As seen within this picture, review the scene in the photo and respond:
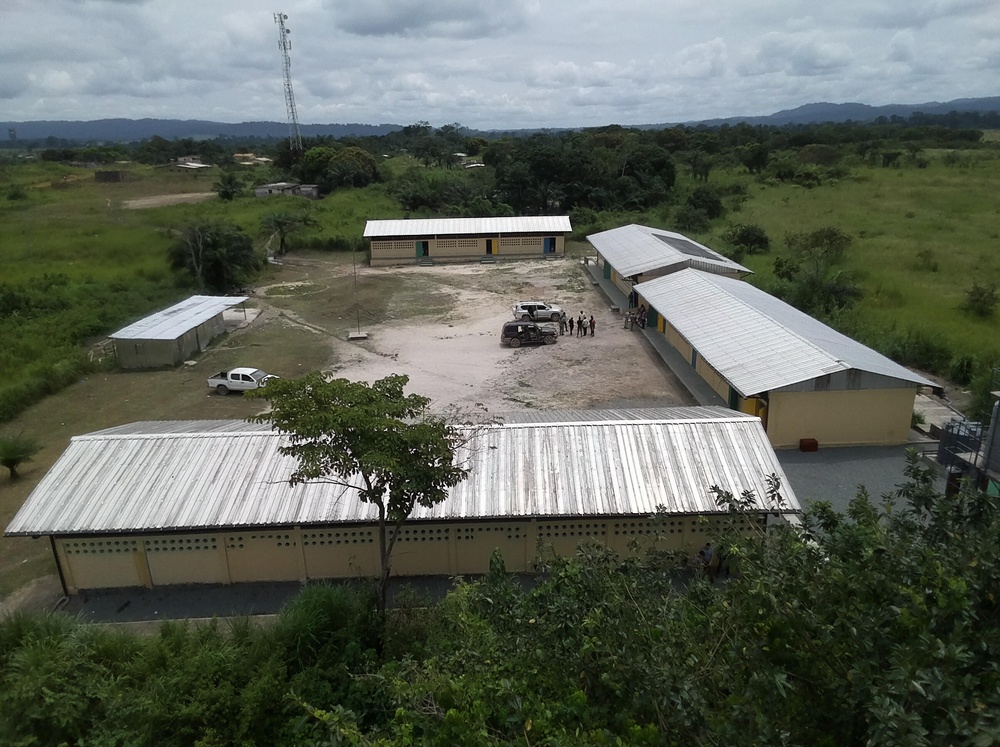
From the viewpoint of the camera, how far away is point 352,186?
76.5 meters

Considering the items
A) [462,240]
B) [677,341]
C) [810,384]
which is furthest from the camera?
[462,240]

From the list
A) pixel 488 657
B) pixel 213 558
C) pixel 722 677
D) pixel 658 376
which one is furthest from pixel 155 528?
pixel 658 376

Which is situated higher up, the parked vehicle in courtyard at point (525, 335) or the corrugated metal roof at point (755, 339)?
the corrugated metal roof at point (755, 339)

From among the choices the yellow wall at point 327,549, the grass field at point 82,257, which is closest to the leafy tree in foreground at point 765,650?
the yellow wall at point 327,549

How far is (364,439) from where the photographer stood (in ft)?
33.5

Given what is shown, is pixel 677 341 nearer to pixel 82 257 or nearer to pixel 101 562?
pixel 101 562

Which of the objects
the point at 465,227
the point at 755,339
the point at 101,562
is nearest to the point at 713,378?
the point at 755,339

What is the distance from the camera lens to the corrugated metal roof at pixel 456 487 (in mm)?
14250

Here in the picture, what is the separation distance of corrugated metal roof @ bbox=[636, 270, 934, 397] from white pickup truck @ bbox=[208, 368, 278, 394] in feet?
54.6

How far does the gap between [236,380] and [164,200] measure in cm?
5041

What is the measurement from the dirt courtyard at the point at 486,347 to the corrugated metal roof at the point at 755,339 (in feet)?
7.39

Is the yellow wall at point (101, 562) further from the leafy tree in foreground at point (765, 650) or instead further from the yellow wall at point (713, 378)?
the yellow wall at point (713, 378)

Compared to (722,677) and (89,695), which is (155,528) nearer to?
(89,695)

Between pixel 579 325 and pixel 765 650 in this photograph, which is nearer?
pixel 765 650
